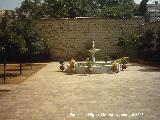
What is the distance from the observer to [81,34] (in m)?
28.4

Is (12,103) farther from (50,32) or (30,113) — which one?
(50,32)

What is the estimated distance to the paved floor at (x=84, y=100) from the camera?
26.5 ft

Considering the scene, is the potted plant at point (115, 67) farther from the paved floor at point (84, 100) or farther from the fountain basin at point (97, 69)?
the paved floor at point (84, 100)

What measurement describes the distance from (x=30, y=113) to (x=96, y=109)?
1761 mm

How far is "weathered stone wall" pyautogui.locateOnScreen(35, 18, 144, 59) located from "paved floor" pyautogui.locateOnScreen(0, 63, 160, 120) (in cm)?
1390

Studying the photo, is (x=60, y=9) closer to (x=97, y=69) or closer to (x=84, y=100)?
(x=97, y=69)

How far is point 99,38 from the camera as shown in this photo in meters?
28.5

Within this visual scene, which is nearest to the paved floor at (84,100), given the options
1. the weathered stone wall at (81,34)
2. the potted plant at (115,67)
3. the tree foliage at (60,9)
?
the potted plant at (115,67)

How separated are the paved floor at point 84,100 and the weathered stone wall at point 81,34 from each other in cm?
1390

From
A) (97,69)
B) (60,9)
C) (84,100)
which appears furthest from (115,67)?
(60,9)

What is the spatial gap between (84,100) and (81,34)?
18.7 metres

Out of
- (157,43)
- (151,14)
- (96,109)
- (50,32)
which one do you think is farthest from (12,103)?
(151,14)

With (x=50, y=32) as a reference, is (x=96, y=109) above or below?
below

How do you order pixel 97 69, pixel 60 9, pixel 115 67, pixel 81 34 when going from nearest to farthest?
pixel 115 67, pixel 97 69, pixel 81 34, pixel 60 9
